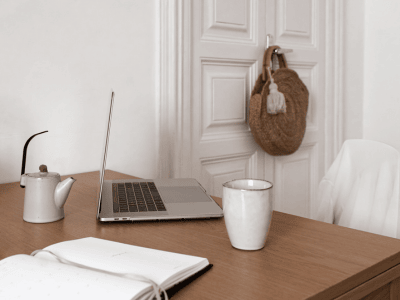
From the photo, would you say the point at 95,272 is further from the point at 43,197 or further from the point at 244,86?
the point at 244,86

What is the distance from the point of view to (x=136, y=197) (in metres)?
0.93

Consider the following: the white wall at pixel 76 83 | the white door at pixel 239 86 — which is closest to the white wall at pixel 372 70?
the white door at pixel 239 86

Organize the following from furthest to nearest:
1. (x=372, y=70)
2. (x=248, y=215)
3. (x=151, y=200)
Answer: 1. (x=372, y=70)
2. (x=151, y=200)
3. (x=248, y=215)

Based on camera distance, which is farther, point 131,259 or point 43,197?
point 43,197

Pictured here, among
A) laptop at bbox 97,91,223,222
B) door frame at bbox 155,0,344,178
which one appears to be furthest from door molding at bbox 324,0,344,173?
laptop at bbox 97,91,223,222

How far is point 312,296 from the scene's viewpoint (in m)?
0.48

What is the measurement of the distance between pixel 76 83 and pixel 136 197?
557 mm

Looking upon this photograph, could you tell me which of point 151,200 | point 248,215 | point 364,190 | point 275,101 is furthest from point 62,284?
point 275,101

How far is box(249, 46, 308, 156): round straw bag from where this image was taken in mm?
1676

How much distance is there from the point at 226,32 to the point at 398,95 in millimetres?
1122

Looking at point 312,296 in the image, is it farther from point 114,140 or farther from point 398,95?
point 398,95

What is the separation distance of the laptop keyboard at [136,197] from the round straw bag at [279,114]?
747 mm

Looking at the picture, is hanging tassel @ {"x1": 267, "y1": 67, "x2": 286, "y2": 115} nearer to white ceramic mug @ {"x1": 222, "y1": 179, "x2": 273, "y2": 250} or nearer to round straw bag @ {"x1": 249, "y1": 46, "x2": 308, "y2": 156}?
round straw bag @ {"x1": 249, "y1": 46, "x2": 308, "y2": 156}

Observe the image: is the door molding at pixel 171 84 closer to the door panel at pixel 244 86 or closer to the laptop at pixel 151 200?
the door panel at pixel 244 86
